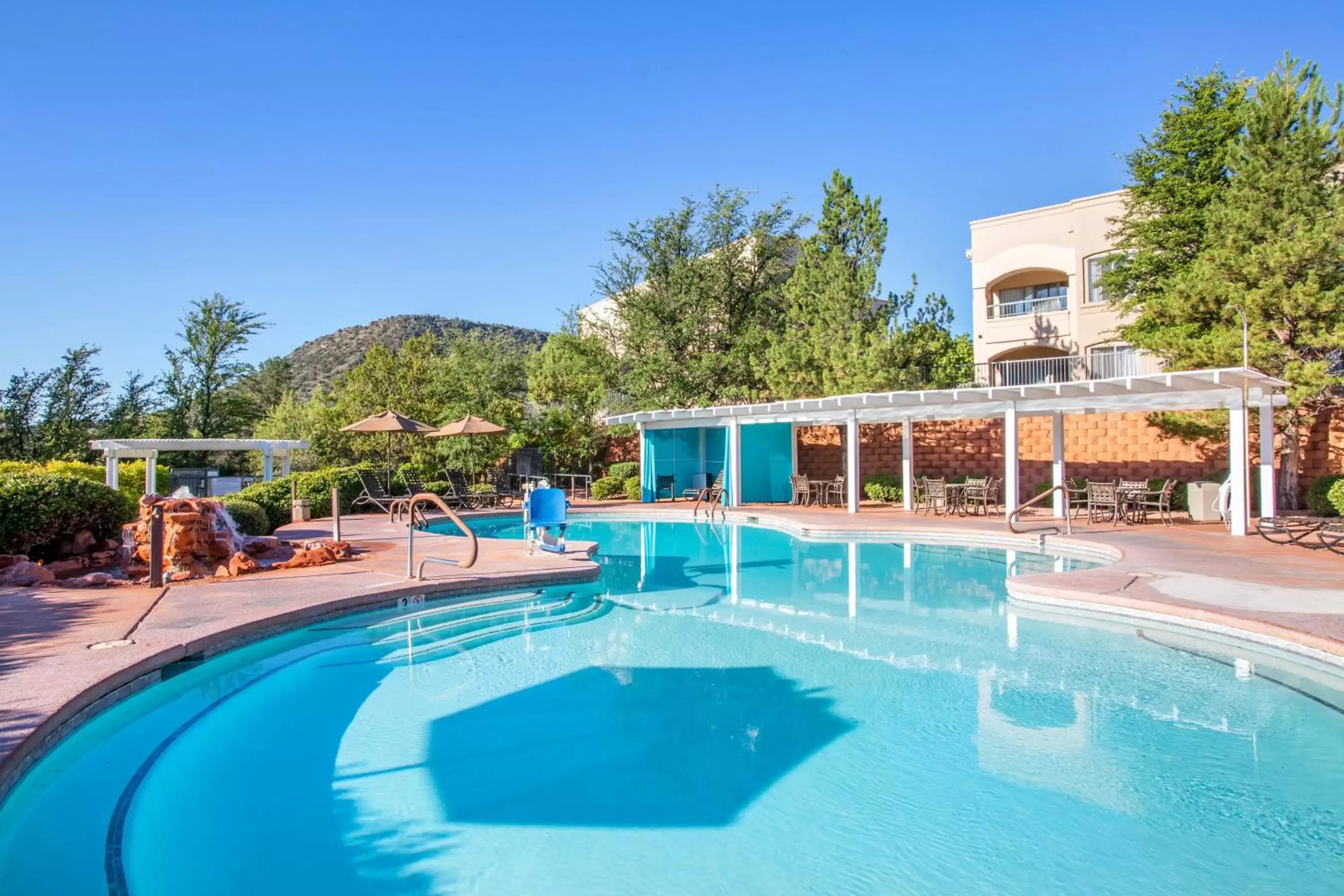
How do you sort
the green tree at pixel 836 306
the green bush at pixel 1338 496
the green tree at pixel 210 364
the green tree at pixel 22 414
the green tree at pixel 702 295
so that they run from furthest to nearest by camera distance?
1. the green tree at pixel 210 364
2. the green tree at pixel 702 295
3. the green tree at pixel 22 414
4. the green tree at pixel 836 306
5. the green bush at pixel 1338 496

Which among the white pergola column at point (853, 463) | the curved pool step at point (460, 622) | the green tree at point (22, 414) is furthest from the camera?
the green tree at point (22, 414)

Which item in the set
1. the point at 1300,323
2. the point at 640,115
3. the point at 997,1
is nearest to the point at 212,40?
the point at 640,115

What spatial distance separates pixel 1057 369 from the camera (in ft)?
81.1

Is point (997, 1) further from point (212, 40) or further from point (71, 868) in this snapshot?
point (71, 868)

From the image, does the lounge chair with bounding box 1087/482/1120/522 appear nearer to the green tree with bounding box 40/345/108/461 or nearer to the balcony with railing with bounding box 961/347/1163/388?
the balcony with railing with bounding box 961/347/1163/388

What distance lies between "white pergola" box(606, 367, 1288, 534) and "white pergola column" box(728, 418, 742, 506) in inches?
0.9

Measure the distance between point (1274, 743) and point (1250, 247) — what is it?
12834 mm

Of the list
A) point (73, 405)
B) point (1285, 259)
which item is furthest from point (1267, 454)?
point (73, 405)

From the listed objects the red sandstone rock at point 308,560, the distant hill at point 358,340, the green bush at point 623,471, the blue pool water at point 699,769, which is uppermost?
the distant hill at point 358,340

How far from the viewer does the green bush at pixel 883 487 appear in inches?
770

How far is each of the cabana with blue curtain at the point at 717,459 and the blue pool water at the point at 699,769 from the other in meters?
12.8

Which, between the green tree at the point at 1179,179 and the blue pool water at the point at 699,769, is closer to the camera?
the blue pool water at the point at 699,769

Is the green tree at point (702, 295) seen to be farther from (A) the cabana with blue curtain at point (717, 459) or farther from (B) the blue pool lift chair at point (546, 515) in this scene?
(B) the blue pool lift chair at point (546, 515)

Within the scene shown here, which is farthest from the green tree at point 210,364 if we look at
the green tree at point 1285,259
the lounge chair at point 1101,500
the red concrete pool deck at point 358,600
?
the green tree at point 1285,259
